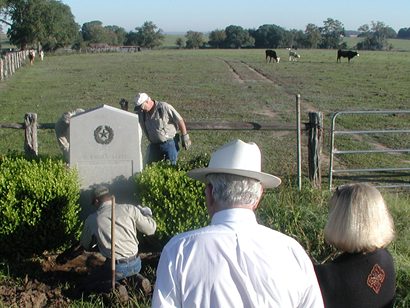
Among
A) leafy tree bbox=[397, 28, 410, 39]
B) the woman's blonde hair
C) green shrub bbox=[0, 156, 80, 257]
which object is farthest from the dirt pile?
leafy tree bbox=[397, 28, 410, 39]

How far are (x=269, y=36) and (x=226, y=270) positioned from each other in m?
127

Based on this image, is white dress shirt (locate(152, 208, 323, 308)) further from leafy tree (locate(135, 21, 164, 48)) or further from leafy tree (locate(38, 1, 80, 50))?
leafy tree (locate(135, 21, 164, 48))

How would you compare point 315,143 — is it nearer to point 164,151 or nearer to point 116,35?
point 164,151

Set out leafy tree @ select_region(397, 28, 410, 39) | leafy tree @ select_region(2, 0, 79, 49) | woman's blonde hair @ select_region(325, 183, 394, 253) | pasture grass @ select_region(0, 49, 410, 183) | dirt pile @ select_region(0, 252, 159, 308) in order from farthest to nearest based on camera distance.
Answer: leafy tree @ select_region(397, 28, 410, 39) < leafy tree @ select_region(2, 0, 79, 49) < pasture grass @ select_region(0, 49, 410, 183) < dirt pile @ select_region(0, 252, 159, 308) < woman's blonde hair @ select_region(325, 183, 394, 253)

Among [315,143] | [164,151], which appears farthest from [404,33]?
[164,151]

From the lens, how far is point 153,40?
14212 centimetres

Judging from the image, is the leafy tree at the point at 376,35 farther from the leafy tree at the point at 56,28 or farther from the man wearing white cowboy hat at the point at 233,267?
the man wearing white cowboy hat at the point at 233,267

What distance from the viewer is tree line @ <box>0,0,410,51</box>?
81562mm

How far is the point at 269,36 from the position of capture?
415 feet

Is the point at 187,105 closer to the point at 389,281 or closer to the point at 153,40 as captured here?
the point at 389,281

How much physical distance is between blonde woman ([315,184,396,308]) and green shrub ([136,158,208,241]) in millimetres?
3128

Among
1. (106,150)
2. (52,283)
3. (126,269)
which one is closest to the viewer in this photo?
(126,269)

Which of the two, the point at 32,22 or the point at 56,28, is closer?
the point at 32,22

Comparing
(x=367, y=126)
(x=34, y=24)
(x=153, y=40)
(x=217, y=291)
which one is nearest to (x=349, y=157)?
(x=367, y=126)
